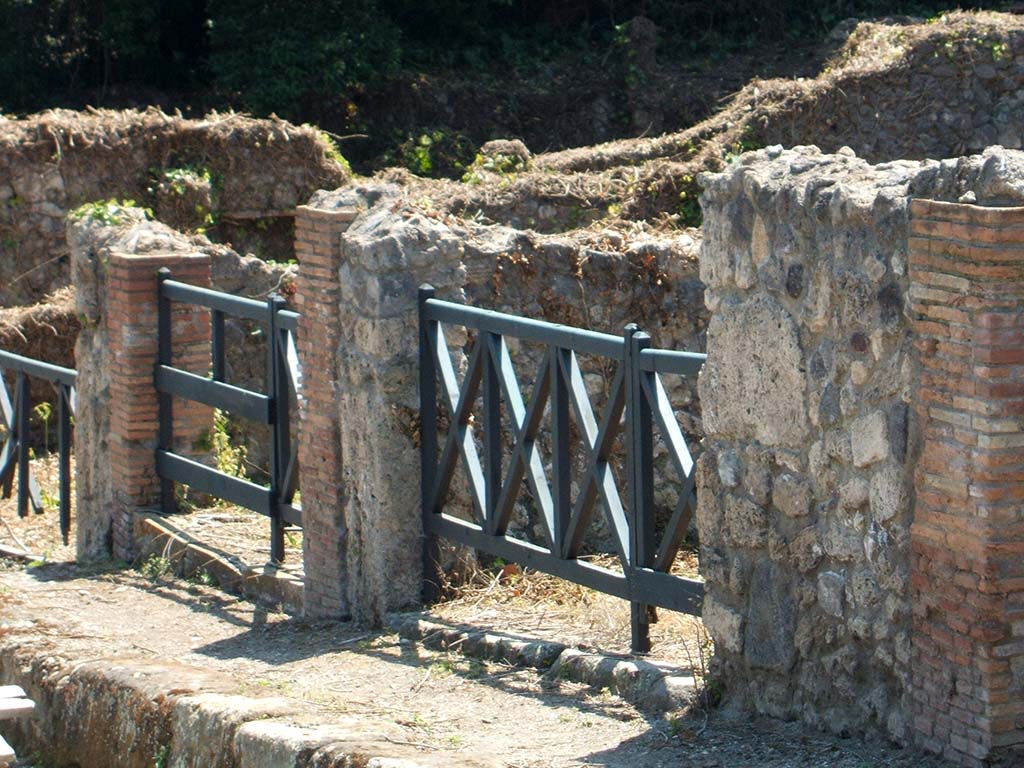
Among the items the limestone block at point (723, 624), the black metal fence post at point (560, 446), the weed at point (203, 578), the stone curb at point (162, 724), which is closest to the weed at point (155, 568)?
the weed at point (203, 578)

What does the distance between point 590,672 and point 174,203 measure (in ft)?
35.3

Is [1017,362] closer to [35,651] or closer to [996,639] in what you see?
[996,639]

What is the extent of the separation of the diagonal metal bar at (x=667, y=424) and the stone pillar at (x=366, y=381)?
144cm

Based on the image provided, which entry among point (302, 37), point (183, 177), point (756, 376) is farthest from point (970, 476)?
point (302, 37)

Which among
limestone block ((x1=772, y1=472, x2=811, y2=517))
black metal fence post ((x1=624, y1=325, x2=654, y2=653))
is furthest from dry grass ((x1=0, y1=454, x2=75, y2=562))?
limestone block ((x1=772, y1=472, x2=811, y2=517))

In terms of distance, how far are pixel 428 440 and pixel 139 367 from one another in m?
2.57

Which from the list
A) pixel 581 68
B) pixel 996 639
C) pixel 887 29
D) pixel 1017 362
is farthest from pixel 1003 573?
pixel 581 68

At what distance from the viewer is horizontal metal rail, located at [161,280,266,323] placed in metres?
7.53

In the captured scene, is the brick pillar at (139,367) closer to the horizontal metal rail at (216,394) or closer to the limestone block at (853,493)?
the horizontal metal rail at (216,394)

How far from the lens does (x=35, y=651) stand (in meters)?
6.35

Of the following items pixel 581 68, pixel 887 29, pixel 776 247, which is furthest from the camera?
pixel 581 68

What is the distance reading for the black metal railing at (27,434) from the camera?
980 centimetres

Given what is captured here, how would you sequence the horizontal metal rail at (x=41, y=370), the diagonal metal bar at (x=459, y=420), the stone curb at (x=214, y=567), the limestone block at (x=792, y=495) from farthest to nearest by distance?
the horizontal metal rail at (x=41, y=370) → the stone curb at (x=214, y=567) → the diagonal metal bar at (x=459, y=420) → the limestone block at (x=792, y=495)

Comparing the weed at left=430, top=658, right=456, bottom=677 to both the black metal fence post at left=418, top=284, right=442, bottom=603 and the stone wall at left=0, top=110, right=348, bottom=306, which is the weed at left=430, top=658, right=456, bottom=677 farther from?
the stone wall at left=0, top=110, right=348, bottom=306
